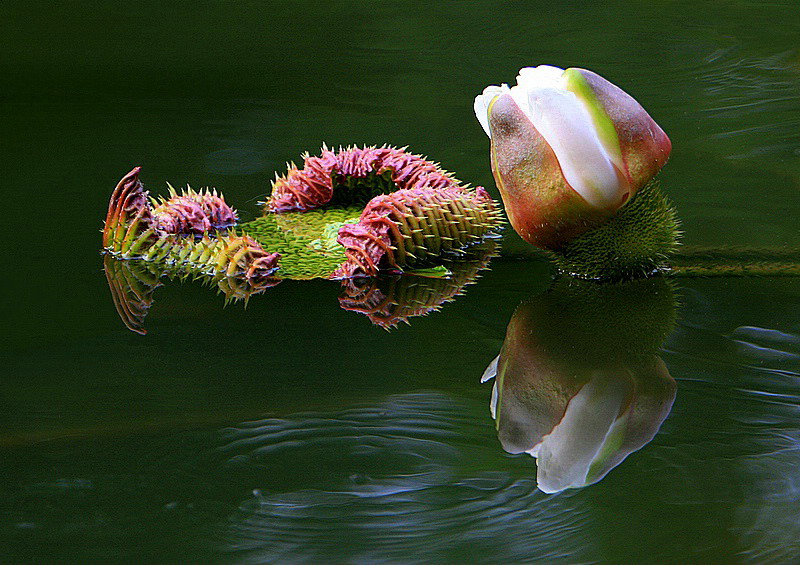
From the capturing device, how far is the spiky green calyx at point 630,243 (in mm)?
851

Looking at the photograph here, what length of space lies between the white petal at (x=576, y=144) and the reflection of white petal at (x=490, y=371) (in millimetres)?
153

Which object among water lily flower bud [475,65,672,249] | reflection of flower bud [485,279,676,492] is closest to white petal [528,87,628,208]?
water lily flower bud [475,65,672,249]

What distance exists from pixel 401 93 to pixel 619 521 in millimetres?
1162

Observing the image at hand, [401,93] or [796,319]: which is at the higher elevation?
[401,93]

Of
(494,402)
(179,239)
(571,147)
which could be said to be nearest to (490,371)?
(494,402)

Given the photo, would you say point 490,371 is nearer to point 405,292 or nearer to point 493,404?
point 493,404

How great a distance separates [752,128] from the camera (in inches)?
56.1

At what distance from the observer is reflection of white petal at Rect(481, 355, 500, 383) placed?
748 millimetres

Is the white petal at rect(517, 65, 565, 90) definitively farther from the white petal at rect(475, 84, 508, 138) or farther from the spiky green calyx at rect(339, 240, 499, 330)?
the spiky green calyx at rect(339, 240, 499, 330)

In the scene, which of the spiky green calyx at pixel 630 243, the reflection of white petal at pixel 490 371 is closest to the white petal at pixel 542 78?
the spiky green calyx at pixel 630 243

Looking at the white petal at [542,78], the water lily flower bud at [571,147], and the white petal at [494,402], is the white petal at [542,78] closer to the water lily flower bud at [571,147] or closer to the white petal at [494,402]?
the water lily flower bud at [571,147]

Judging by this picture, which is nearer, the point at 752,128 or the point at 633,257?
the point at 633,257

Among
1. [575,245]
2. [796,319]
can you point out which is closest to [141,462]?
[575,245]

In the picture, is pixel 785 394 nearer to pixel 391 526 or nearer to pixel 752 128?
pixel 391 526
